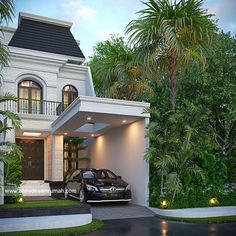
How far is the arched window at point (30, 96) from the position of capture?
18.7 m

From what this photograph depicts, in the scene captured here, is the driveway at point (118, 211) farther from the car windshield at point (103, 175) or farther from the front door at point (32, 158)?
the front door at point (32, 158)

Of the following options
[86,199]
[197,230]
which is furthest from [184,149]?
[86,199]

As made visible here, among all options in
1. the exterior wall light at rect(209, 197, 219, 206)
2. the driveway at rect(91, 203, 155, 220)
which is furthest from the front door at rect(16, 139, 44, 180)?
the exterior wall light at rect(209, 197, 219, 206)

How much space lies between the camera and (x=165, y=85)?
678 inches

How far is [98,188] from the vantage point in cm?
1248

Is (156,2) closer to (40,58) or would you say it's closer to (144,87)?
(144,87)

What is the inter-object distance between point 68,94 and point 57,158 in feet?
14.2

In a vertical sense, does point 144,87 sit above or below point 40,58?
below

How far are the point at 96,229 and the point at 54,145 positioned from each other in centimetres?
963

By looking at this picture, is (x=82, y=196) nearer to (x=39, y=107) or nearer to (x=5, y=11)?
(x=5, y=11)

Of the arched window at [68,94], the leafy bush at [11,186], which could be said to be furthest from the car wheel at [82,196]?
the arched window at [68,94]

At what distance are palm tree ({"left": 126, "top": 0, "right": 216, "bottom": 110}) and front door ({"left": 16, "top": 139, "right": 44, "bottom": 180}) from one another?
9698 millimetres

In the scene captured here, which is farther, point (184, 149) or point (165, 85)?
point (165, 85)

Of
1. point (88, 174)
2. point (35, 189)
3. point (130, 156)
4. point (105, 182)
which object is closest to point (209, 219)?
point (105, 182)
